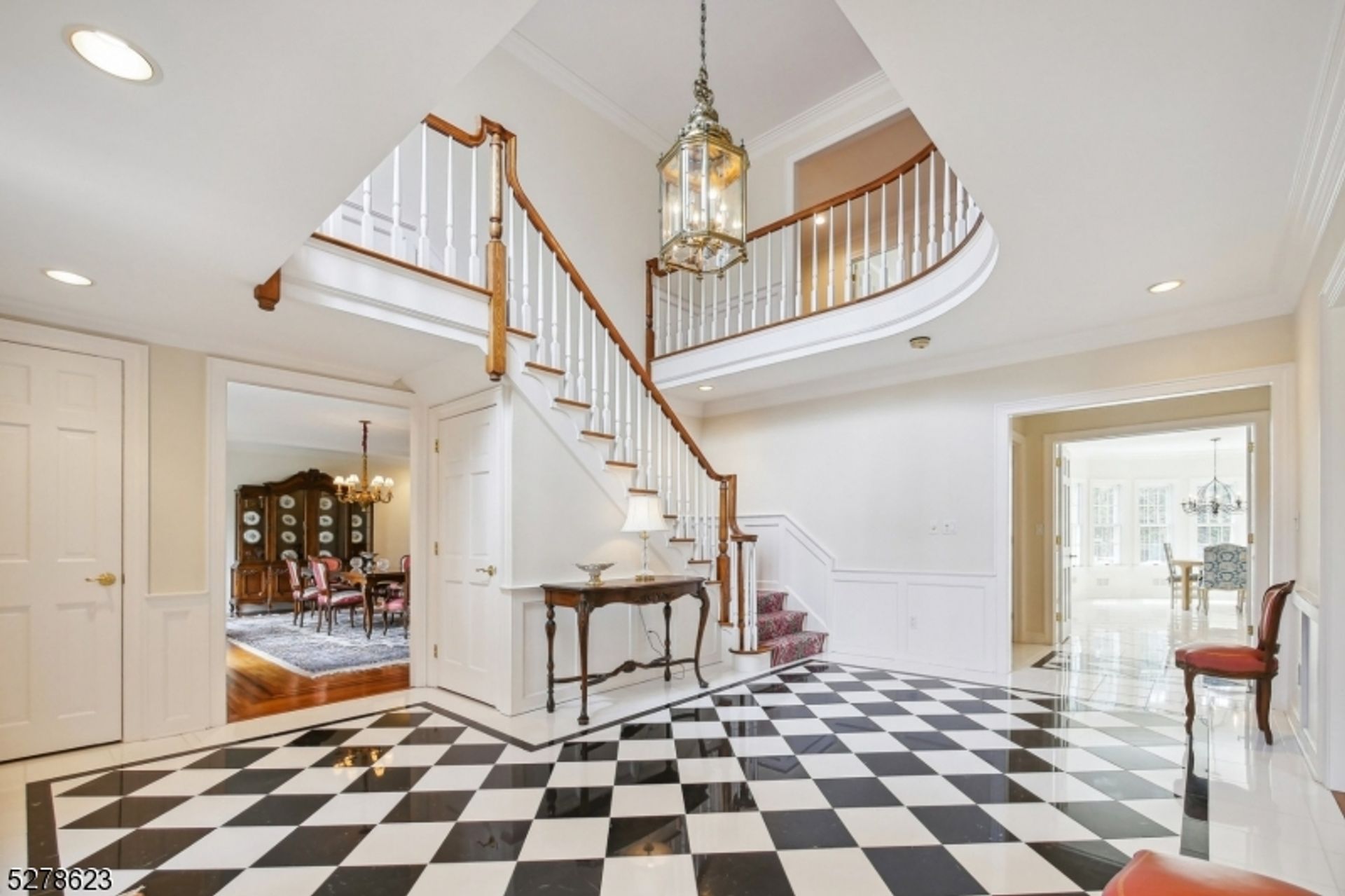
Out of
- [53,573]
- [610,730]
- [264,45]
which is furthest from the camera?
[610,730]

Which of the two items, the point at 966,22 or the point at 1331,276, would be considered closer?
the point at 966,22

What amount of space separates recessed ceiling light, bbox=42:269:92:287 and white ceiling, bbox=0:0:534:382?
0.18 ft

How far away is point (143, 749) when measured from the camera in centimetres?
351

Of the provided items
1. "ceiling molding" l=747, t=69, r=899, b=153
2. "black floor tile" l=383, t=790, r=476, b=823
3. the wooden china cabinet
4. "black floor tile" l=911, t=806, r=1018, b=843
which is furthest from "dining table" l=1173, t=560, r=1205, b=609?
the wooden china cabinet

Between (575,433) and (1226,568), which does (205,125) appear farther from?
(1226,568)

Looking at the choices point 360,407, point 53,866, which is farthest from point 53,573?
point 360,407

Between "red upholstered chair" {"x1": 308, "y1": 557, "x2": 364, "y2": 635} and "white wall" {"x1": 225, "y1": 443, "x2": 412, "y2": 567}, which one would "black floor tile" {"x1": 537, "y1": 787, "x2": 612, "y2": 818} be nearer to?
"red upholstered chair" {"x1": 308, "y1": 557, "x2": 364, "y2": 635}

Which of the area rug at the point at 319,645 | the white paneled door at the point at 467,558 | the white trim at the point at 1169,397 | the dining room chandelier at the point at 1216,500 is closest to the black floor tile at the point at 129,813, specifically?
the white paneled door at the point at 467,558

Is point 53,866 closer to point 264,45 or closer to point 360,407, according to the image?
point 264,45

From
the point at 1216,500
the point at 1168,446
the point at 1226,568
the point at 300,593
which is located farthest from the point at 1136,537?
the point at 300,593

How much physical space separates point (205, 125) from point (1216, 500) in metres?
13.1

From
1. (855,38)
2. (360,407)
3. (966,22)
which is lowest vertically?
(360,407)

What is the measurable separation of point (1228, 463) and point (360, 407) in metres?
13.9

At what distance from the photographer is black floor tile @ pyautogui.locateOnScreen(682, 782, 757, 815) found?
8.99 feet
